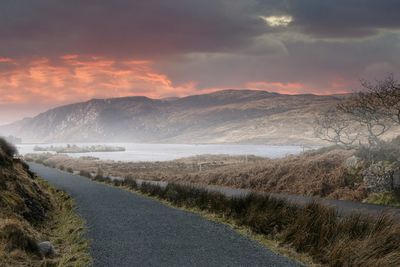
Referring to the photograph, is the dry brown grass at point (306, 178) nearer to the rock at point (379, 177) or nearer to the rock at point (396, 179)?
the rock at point (379, 177)

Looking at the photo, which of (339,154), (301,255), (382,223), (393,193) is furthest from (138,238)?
(339,154)

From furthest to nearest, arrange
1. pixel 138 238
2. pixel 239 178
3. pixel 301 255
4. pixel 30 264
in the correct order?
pixel 239 178, pixel 138 238, pixel 301 255, pixel 30 264

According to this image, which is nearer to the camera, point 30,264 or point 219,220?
point 30,264

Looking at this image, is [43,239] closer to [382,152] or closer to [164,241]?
[164,241]

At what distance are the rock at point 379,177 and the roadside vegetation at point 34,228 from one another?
1737cm

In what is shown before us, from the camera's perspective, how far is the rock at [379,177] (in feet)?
84.7

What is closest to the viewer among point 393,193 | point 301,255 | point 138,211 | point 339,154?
point 301,255

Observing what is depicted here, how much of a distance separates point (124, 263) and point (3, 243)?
3021 mm

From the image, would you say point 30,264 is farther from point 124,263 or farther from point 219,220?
point 219,220

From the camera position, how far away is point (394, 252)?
10633mm

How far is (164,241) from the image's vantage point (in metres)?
13.3

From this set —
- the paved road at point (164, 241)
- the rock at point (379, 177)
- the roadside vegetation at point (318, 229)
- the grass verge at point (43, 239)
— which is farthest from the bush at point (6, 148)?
the rock at point (379, 177)

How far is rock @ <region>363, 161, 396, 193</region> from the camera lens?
25.8 m

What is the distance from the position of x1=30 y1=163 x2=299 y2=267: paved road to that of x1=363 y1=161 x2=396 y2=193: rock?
13183mm
